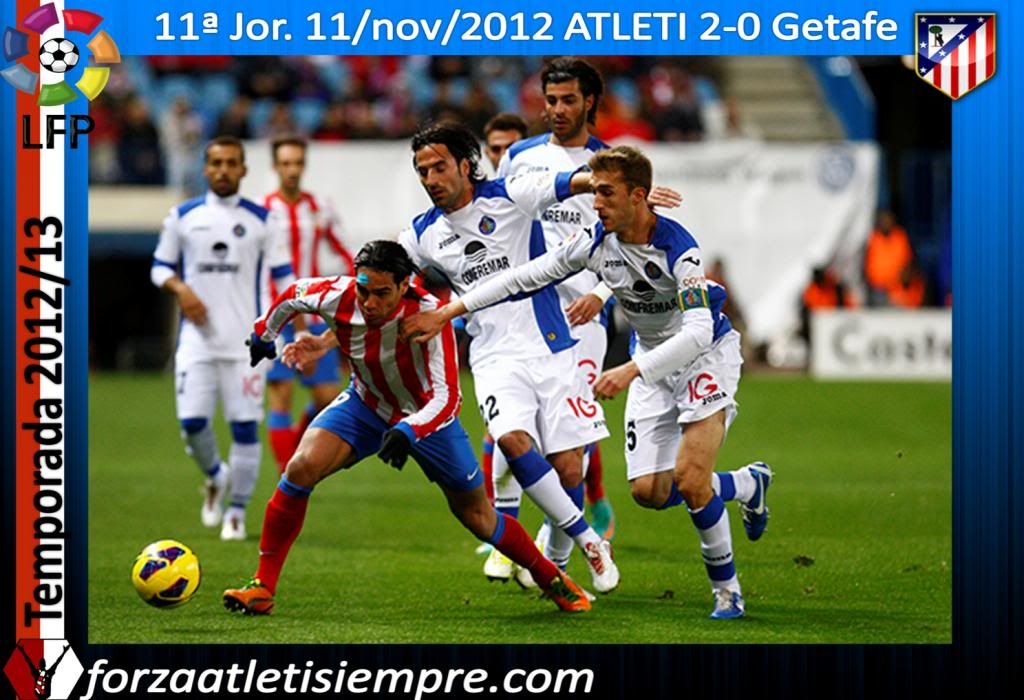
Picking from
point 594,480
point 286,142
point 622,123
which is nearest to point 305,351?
point 594,480

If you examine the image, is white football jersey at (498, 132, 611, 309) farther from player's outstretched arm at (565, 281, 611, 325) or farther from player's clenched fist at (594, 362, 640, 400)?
player's clenched fist at (594, 362, 640, 400)

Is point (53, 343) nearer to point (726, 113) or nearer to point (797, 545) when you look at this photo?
point (797, 545)

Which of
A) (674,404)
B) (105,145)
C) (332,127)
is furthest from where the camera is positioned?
(332,127)

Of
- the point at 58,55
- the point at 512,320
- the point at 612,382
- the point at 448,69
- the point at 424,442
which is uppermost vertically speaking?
the point at 448,69

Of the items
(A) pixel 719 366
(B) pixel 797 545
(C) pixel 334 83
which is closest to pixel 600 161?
(A) pixel 719 366

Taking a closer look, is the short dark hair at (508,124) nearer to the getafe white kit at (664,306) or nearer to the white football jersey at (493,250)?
the white football jersey at (493,250)

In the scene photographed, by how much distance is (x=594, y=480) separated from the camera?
10398mm

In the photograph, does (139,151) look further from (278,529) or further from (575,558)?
(278,529)

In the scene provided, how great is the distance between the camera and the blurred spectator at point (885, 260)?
2269 cm

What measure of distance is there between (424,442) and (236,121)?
1789cm

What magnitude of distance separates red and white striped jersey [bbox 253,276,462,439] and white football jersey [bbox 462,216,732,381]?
0.81ft

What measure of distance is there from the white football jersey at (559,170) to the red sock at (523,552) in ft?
5.02

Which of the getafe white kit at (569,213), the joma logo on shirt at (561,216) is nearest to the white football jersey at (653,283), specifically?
the getafe white kit at (569,213)

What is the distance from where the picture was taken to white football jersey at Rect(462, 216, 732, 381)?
300 inches
